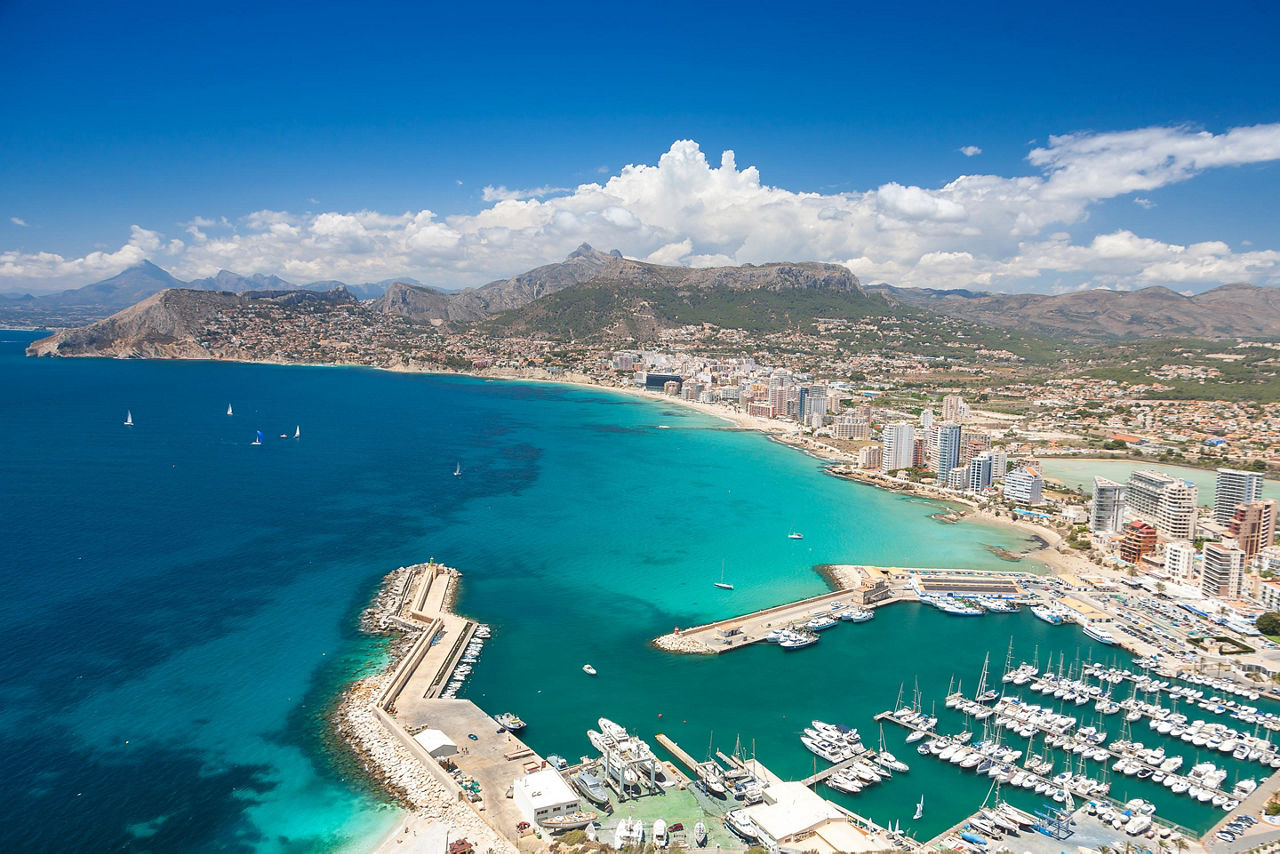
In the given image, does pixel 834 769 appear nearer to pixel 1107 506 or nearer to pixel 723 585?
pixel 723 585

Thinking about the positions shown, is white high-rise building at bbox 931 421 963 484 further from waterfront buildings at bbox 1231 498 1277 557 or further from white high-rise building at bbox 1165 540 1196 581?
white high-rise building at bbox 1165 540 1196 581

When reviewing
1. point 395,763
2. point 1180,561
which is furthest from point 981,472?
point 395,763

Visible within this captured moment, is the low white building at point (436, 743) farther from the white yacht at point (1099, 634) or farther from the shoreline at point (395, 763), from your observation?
the white yacht at point (1099, 634)

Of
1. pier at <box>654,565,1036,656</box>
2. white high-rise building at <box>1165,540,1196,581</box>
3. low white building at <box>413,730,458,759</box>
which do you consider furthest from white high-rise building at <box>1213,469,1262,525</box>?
low white building at <box>413,730,458,759</box>

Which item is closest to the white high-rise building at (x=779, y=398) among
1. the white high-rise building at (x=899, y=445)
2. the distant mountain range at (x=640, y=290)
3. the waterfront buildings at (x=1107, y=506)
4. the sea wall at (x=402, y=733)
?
the white high-rise building at (x=899, y=445)

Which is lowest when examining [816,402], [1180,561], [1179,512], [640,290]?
[1180,561]

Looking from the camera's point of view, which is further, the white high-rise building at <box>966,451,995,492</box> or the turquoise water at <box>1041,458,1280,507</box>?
the turquoise water at <box>1041,458,1280,507</box>
